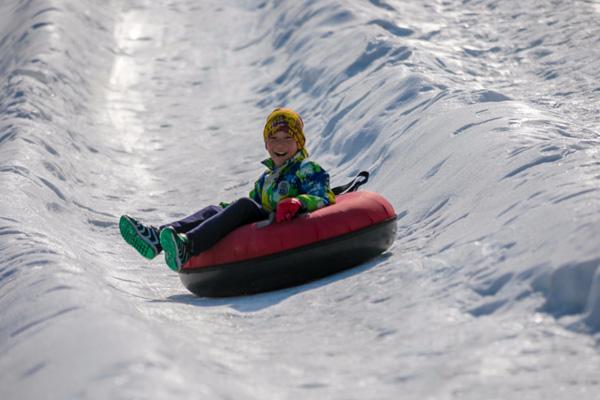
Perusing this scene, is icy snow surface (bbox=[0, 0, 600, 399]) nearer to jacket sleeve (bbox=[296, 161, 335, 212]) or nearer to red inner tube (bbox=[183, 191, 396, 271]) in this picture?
red inner tube (bbox=[183, 191, 396, 271])

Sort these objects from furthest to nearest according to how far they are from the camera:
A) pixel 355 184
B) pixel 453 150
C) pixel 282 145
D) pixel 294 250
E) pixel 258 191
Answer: pixel 453 150
pixel 355 184
pixel 258 191
pixel 282 145
pixel 294 250

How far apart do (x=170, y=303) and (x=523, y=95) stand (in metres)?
5.24

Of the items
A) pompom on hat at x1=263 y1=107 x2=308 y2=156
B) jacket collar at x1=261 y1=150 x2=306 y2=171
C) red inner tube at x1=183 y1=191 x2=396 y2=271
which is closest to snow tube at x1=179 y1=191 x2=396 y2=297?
red inner tube at x1=183 y1=191 x2=396 y2=271

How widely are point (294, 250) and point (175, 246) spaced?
27.4 inches

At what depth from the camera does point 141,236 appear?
5465 mm

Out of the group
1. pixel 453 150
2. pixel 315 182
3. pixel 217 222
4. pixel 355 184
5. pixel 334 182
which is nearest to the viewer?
pixel 217 222

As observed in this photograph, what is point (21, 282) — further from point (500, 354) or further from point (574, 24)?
point (574, 24)

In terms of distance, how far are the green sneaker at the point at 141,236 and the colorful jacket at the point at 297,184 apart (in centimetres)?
77

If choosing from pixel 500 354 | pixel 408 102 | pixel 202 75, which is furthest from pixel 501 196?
pixel 202 75

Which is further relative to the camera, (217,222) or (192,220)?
(192,220)

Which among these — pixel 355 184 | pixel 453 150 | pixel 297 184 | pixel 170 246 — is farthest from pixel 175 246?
pixel 453 150

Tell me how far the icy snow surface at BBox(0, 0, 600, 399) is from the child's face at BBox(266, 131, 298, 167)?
90cm

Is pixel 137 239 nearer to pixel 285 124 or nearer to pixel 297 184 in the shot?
pixel 297 184

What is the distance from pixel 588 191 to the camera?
4559mm
